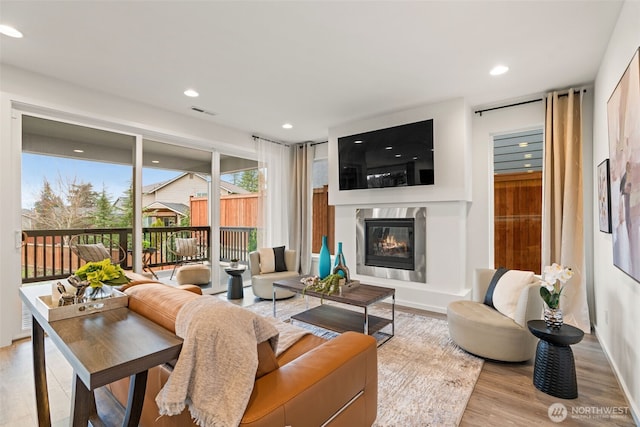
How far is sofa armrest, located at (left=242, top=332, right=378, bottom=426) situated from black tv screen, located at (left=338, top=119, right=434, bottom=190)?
2872 mm

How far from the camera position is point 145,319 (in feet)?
4.61

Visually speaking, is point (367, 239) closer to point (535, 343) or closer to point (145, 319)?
point (535, 343)

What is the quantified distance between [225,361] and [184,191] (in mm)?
4038

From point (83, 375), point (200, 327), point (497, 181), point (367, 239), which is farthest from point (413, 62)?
point (83, 375)

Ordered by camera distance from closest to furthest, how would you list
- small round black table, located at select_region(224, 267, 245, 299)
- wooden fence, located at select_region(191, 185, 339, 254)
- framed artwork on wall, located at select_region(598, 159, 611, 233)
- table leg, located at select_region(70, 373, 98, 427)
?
table leg, located at select_region(70, 373, 98, 427), framed artwork on wall, located at select_region(598, 159, 611, 233), small round black table, located at select_region(224, 267, 245, 299), wooden fence, located at select_region(191, 185, 339, 254)

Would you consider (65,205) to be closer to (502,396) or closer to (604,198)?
(502,396)

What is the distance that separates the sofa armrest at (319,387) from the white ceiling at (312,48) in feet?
7.17

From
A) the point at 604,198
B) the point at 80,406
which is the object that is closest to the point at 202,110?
the point at 80,406

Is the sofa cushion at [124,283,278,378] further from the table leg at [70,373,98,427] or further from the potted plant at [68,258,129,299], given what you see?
the table leg at [70,373,98,427]

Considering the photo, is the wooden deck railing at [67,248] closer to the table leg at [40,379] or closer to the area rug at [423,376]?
the table leg at [40,379]

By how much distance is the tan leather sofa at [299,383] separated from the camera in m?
1.10

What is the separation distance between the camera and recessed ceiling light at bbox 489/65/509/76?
2938mm

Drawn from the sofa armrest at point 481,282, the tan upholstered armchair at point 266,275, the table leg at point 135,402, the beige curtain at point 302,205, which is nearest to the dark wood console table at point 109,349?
the table leg at point 135,402

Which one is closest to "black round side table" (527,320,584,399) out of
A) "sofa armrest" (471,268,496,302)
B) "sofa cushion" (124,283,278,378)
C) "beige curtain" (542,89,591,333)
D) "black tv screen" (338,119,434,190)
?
"sofa armrest" (471,268,496,302)
